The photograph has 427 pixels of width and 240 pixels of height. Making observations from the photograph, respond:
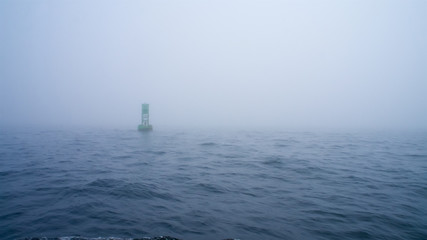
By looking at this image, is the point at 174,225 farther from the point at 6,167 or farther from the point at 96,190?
the point at 6,167

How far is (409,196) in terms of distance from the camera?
885 cm

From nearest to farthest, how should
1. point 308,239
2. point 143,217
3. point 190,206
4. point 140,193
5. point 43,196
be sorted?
1. point 308,239
2. point 143,217
3. point 190,206
4. point 43,196
5. point 140,193

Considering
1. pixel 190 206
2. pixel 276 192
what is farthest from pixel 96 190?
pixel 276 192

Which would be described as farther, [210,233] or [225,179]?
[225,179]

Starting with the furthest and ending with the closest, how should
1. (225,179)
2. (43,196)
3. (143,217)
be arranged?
(225,179), (43,196), (143,217)

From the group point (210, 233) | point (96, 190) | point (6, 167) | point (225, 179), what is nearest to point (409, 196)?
point (225, 179)

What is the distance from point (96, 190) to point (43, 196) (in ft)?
6.09

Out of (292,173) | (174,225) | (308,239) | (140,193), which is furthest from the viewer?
(292,173)

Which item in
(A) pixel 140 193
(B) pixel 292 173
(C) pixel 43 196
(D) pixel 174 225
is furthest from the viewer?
(B) pixel 292 173

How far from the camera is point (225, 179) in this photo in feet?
37.0

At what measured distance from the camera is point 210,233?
569 centimetres

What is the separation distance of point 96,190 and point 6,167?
8.70 m

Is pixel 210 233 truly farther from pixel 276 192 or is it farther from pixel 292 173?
pixel 292 173

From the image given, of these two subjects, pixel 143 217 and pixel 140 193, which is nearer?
pixel 143 217
